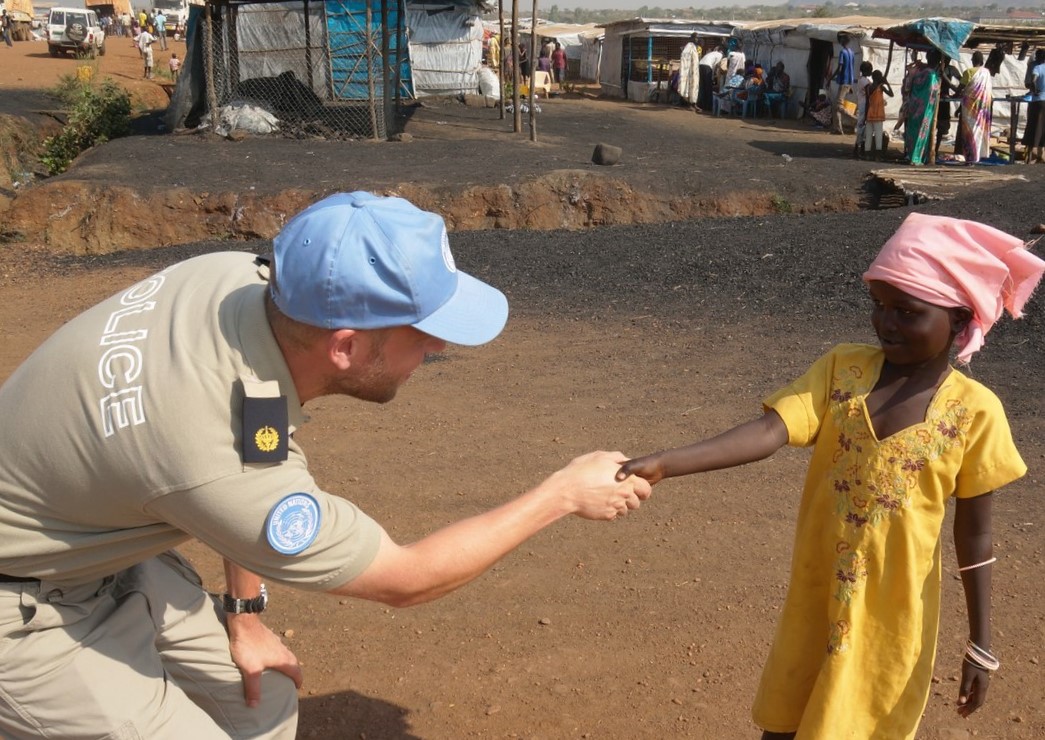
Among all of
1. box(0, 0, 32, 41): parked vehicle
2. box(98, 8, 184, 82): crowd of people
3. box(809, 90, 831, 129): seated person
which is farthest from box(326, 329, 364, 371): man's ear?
box(0, 0, 32, 41): parked vehicle

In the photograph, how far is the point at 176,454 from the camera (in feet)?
6.75

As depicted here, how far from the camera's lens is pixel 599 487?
271 cm

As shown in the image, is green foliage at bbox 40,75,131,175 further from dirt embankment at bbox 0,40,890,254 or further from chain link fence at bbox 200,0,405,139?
chain link fence at bbox 200,0,405,139

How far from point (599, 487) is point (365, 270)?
930mm

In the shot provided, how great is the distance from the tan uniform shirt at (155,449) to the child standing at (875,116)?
18.0 m

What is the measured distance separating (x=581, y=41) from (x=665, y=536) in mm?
41435

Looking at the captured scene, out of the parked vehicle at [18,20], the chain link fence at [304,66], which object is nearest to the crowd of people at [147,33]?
the chain link fence at [304,66]

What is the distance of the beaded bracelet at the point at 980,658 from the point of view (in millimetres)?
2662

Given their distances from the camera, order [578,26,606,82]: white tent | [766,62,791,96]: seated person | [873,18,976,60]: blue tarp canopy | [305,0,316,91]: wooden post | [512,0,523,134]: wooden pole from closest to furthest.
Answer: [873,18,976,60]: blue tarp canopy, [512,0,523,134]: wooden pole, [305,0,316,91]: wooden post, [766,62,791,96]: seated person, [578,26,606,82]: white tent

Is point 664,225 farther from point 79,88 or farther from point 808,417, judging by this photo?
point 79,88

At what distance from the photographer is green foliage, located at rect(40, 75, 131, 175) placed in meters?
18.1

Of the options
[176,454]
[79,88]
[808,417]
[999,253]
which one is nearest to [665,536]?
[808,417]

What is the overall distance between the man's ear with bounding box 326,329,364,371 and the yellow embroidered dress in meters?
1.12

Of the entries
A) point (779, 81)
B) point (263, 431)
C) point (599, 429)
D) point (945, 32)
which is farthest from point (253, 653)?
point (779, 81)
